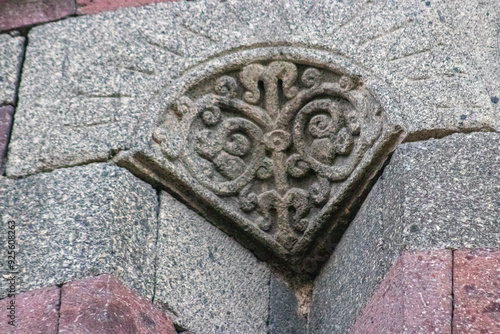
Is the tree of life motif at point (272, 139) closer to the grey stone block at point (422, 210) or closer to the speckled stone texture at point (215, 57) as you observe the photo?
the speckled stone texture at point (215, 57)

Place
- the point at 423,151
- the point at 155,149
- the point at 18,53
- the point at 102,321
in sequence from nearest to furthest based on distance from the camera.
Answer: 1. the point at 102,321
2. the point at 423,151
3. the point at 155,149
4. the point at 18,53

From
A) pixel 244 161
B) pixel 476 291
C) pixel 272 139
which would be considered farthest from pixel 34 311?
pixel 476 291

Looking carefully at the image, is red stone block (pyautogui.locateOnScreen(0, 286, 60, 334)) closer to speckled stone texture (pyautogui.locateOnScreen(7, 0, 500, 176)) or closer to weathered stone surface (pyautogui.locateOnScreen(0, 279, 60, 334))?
weathered stone surface (pyautogui.locateOnScreen(0, 279, 60, 334))

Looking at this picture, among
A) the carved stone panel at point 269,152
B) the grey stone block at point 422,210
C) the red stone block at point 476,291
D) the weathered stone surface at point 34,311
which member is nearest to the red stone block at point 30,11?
the carved stone panel at point 269,152

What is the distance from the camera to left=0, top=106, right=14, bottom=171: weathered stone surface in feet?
10.8

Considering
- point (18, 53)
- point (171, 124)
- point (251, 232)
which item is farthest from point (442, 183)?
point (18, 53)

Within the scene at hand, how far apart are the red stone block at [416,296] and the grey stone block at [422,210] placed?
45 millimetres

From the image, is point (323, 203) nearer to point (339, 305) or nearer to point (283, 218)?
point (283, 218)

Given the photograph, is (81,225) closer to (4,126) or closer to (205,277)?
(205,277)

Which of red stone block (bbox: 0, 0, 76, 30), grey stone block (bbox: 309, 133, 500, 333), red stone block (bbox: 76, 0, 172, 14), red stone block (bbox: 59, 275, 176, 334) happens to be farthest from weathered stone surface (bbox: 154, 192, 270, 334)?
red stone block (bbox: 0, 0, 76, 30)

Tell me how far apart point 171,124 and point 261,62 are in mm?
450

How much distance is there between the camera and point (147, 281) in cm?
293

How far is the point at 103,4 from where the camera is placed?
366 cm

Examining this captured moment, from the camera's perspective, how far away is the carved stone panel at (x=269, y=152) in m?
3.19
